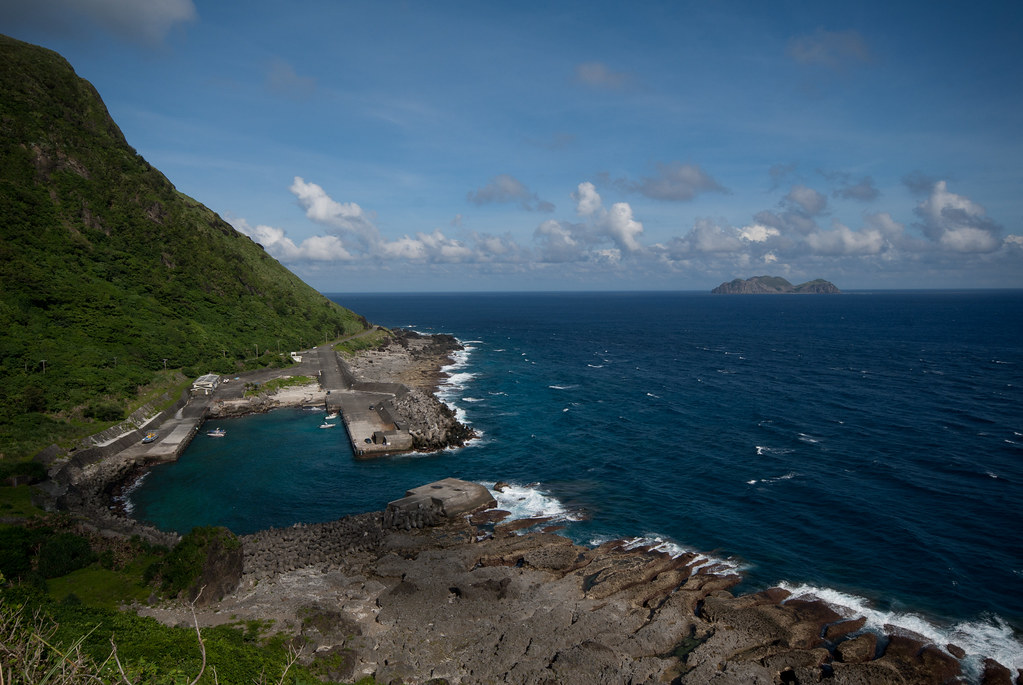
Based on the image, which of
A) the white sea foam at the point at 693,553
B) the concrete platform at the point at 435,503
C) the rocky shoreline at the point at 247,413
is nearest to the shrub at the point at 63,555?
the rocky shoreline at the point at 247,413

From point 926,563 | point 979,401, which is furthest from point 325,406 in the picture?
point 979,401

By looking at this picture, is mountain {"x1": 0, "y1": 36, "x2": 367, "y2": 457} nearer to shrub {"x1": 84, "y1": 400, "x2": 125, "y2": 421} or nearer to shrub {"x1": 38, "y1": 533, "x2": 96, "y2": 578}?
shrub {"x1": 84, "y1": 400, "x2": 125, "y2": 421}

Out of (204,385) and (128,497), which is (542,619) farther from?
(204,385)

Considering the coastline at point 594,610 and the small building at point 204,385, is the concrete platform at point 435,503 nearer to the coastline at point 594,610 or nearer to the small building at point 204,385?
the coastline at point 594,610

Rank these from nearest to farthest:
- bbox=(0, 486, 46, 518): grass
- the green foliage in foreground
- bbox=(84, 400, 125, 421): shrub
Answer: the green foliage in foreground → bbox=(0, 486, 46, 518): grass → bbox=(84, 400, 125, 421): shrub

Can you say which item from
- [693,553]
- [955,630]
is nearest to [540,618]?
[693,553]

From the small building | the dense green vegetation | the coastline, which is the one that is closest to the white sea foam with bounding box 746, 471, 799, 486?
the coastline

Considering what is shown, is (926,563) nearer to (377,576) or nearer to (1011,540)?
(1011,540)

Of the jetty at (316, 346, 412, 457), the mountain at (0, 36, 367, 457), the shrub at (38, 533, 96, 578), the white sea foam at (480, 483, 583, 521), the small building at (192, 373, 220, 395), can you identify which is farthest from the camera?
the small building at (192, 373, 220, 395)

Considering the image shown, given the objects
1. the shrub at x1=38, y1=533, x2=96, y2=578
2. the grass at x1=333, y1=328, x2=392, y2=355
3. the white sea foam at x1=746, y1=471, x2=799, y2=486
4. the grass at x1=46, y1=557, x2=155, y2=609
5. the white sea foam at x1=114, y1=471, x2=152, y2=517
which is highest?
the grass at x1=333, y1=328, x2=392, y2=355
